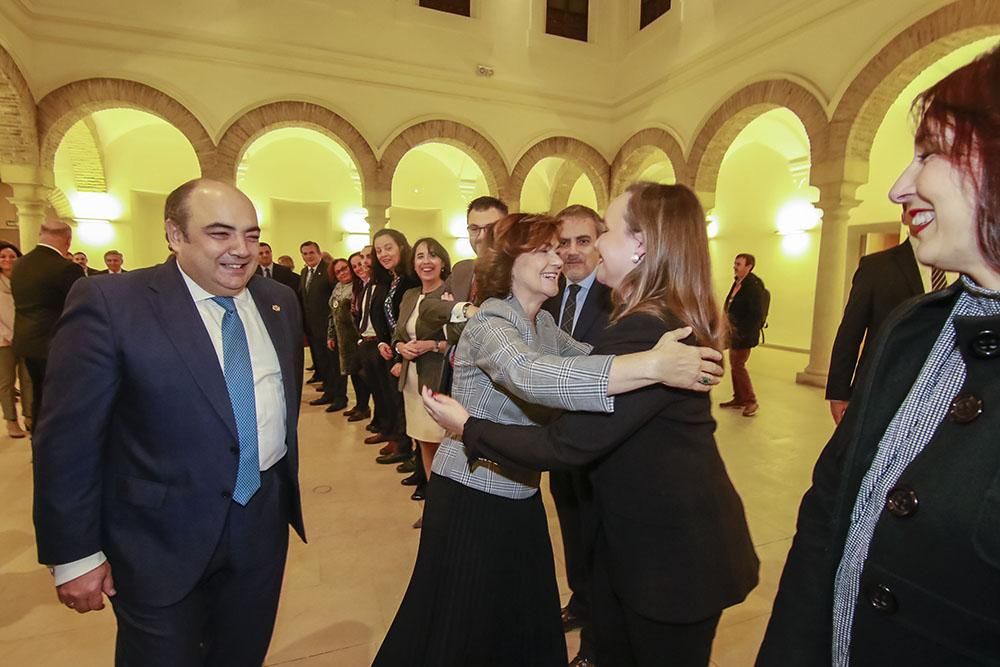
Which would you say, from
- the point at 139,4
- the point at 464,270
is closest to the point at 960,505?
the point at 464,270

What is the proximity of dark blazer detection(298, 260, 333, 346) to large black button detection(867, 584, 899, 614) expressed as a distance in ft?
21.9

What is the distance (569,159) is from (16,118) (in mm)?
9675

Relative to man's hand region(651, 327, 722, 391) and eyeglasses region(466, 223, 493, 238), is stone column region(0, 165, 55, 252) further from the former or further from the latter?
man's hand region(651, 327, 722, 391)

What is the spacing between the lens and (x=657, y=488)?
51.7 inches

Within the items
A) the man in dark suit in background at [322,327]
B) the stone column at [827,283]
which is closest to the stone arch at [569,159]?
the stone column at [827,283]

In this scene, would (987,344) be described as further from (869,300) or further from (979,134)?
(869,300)

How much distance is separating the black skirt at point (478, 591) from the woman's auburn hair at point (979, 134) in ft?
4.62

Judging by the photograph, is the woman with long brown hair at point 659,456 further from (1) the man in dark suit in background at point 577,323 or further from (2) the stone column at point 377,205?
(2) the stone column at point 377,205

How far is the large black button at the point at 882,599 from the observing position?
76 cm

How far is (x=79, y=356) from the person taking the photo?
4.30 feet

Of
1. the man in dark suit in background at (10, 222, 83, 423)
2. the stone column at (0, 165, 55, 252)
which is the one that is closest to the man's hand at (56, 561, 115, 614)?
the man in dark suit in background at (10, 222, 83, 423)

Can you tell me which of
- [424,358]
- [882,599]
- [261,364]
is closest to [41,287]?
[424,358]

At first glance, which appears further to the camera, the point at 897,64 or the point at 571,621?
the point at 897,64

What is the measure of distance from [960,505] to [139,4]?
11376 millimetres
